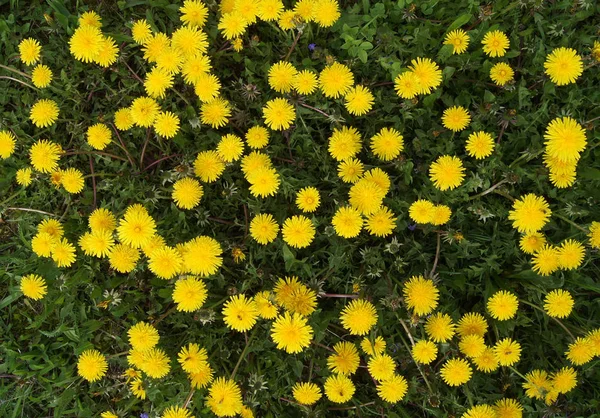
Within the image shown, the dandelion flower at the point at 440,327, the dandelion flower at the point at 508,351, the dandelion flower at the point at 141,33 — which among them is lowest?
the dandelion flower at the point at 508,351

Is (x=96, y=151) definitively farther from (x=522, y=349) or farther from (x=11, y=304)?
(x=522, y=349)

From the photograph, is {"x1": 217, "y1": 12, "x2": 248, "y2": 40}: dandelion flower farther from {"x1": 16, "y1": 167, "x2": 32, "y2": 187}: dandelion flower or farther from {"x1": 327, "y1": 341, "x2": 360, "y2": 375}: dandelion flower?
{"x1": 327, "y1": 341, "x2": 360, "y2": 375}: dandelion flower

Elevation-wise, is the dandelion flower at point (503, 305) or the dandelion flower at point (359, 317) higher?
the dandelion flower at point (503, 305)

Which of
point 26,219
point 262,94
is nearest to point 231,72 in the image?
point 262,94

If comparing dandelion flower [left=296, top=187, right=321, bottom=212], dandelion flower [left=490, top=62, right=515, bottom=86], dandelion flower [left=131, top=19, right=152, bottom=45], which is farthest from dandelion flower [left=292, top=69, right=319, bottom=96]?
dandelion flower [left=490, top=62, right=515, bottom=86]

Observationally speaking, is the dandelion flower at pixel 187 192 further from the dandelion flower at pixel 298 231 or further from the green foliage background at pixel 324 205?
the dandelion flower at pixel 298 231

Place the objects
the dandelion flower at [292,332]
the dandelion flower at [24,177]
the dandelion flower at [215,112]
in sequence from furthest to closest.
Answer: the dandelion flower at [24,177], the dandelion flower at [215,112], the dandelion flower at [292,332]

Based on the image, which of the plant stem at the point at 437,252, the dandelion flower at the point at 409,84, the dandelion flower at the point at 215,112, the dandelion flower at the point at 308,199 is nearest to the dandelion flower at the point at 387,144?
the dandelion flower at the point at 409,84
